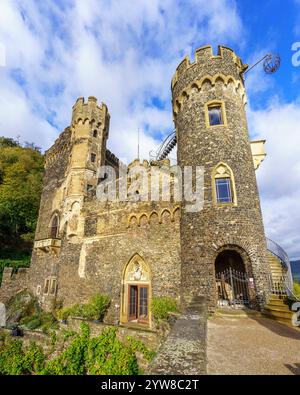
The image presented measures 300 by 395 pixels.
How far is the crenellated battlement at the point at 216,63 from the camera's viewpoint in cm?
1098

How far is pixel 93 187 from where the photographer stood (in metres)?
16.8

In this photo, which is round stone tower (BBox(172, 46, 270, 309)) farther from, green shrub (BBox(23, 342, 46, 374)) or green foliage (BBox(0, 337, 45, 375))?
green foliage (BBox(0, 337, 45, 375))

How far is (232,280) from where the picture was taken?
9.28 meters

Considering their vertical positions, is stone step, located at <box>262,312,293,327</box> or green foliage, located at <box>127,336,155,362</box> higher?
stone step, located at <box>262,312,293,327</box>

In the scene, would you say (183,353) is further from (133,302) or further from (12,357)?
(12,357)

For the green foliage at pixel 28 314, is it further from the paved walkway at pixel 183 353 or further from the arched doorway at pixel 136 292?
the paved walkway at pixel 183 353

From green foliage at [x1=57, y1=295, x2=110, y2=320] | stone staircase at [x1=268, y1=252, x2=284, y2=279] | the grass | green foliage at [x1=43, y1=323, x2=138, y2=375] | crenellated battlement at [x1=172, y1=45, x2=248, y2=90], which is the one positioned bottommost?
green foliage at [x1=43, y1=323, x2=138, y2=375]

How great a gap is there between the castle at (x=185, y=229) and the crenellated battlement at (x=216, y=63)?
0.19ft

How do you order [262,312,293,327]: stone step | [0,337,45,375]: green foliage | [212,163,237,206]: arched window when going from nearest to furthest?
1. [262,312,293,327]: stone step
2. [212,163,237,206]: arched window
3. [0,337,45,375]: green foliage

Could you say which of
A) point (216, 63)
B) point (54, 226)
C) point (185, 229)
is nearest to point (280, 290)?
point (185, 229)

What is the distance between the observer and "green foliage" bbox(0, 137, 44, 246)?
23503 millimetres

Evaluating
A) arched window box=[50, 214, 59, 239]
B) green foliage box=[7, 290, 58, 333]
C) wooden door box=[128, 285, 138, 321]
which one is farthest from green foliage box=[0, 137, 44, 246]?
wooden door box=[128, 285, 138, 321]

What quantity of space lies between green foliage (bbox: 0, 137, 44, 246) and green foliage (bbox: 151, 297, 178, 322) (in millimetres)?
18787
